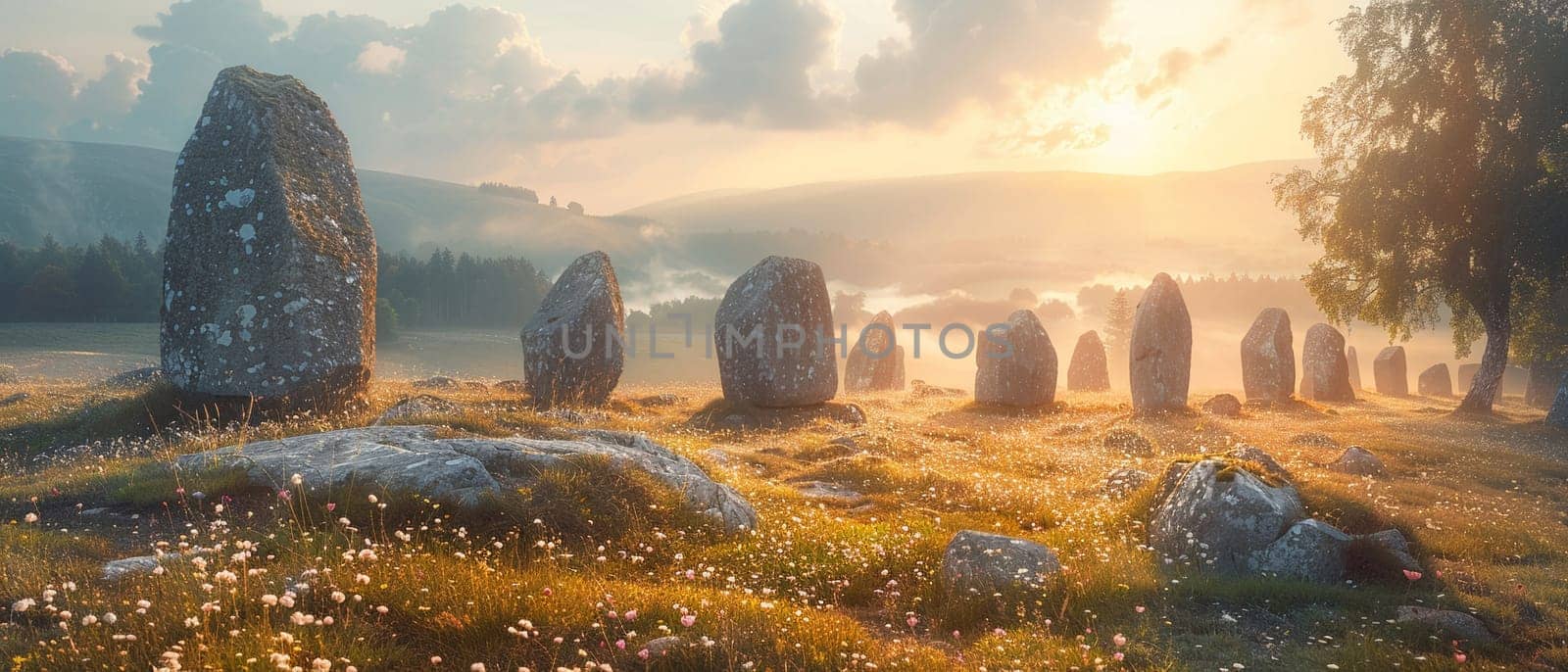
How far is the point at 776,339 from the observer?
25.5 m

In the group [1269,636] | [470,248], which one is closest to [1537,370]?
[1269,636]

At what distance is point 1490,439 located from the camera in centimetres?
2411

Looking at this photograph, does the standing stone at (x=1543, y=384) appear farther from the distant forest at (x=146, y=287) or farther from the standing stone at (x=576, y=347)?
the distant forest at (x=146, y=287)

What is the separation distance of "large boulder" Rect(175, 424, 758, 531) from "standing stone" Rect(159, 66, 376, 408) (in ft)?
19.5

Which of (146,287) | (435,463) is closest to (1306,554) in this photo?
(435,463)

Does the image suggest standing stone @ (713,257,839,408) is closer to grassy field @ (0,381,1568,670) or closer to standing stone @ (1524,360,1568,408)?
grassy field @ (0,381,1568,670)

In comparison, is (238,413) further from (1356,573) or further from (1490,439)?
(1490,439)

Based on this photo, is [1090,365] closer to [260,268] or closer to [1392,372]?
[1392,372]

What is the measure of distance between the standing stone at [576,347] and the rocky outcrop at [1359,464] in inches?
736

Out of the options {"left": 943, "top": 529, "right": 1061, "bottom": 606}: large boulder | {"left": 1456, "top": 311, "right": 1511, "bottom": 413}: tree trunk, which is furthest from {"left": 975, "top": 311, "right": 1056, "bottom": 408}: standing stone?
{"left": 943, "top": 529, "right": 1061, "bottom": 606}: large boulder

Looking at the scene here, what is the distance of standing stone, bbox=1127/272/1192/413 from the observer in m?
29.3

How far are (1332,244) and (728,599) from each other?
3648cm

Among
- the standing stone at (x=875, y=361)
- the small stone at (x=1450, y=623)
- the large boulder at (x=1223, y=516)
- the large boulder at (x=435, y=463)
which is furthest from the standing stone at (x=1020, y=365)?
the small stone at (x=1450, y=623)

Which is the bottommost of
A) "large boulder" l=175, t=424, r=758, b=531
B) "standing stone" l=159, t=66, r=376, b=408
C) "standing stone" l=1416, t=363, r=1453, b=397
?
"standing stone" l=1416, t=363, r=1453, b=397
